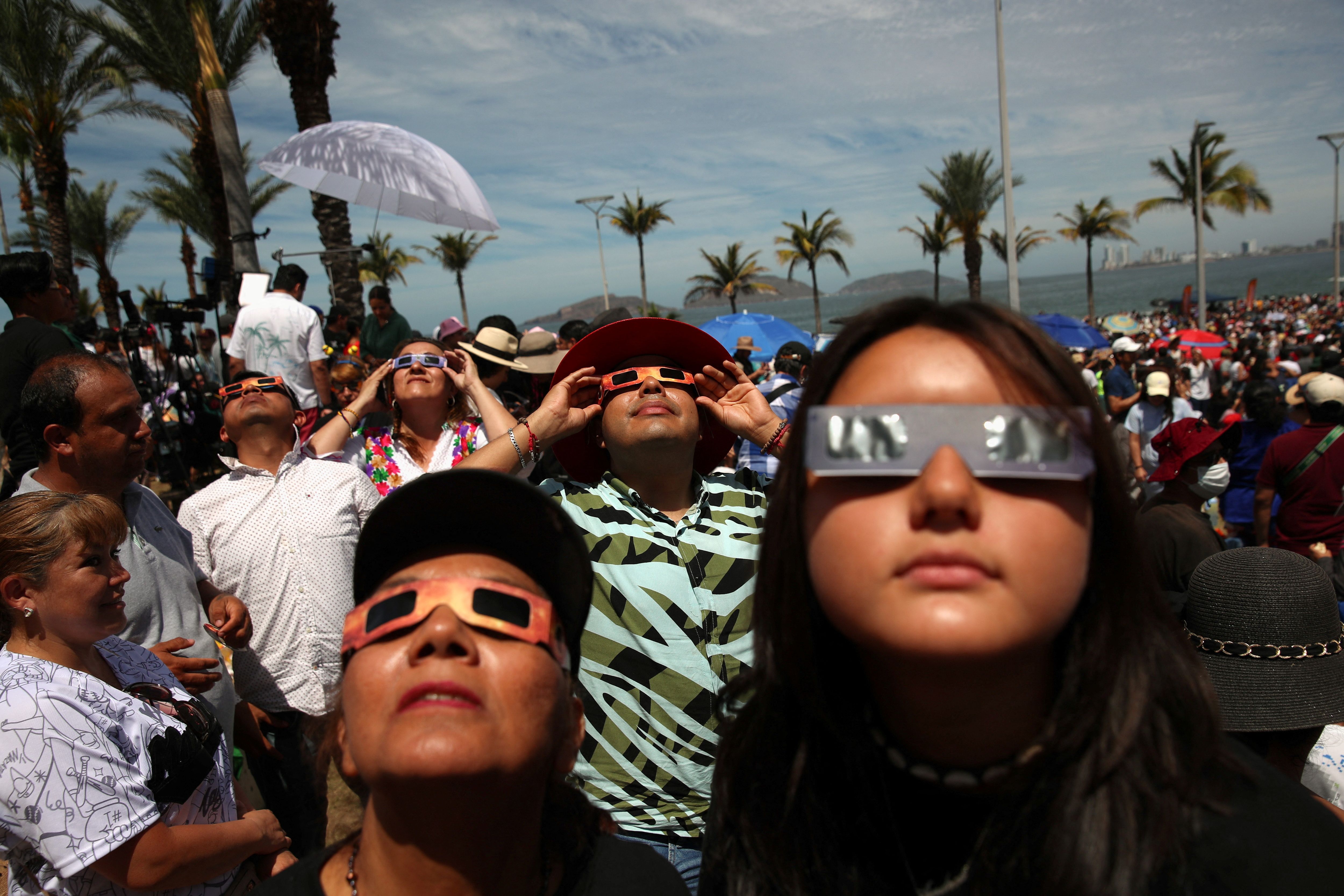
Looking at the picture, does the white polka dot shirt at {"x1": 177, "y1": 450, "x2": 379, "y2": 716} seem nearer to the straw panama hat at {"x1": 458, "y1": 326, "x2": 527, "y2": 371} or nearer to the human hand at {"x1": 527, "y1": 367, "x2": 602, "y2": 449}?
the human hand at {"x1": 527, "y1": 367, "x2": 602, "y2": 449}

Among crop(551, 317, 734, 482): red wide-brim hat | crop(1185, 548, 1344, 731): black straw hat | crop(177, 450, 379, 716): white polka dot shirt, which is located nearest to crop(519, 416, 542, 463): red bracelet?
crop(551, 317, 734, 482): red wide-brim hat

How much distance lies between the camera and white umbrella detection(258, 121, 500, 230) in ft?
21.8

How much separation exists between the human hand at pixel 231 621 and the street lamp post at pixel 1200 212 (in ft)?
85.1

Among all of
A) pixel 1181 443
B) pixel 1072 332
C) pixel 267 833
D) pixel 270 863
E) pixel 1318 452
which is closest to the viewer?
pixel 267 833

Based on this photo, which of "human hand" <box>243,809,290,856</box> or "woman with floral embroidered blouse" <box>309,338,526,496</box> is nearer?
"human hand" <box>243,809,290,856</box>

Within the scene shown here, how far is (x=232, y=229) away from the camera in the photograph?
10.9m

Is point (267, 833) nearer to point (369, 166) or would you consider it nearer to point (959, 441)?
point (959, 441)

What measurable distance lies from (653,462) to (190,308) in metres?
7.01

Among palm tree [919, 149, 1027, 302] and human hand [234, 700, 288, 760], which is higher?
palm tree [919, 149, 1027, 302]

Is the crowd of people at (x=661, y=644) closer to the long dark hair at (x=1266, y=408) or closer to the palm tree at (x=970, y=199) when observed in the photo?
the long dark hair at (x=1266, y=408)

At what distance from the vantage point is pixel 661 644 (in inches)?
82.9

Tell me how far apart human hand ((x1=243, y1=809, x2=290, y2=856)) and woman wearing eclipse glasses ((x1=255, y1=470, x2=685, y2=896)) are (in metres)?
1.10

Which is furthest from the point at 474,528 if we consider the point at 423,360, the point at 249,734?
the point at 423,360

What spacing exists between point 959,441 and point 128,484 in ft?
10.4
